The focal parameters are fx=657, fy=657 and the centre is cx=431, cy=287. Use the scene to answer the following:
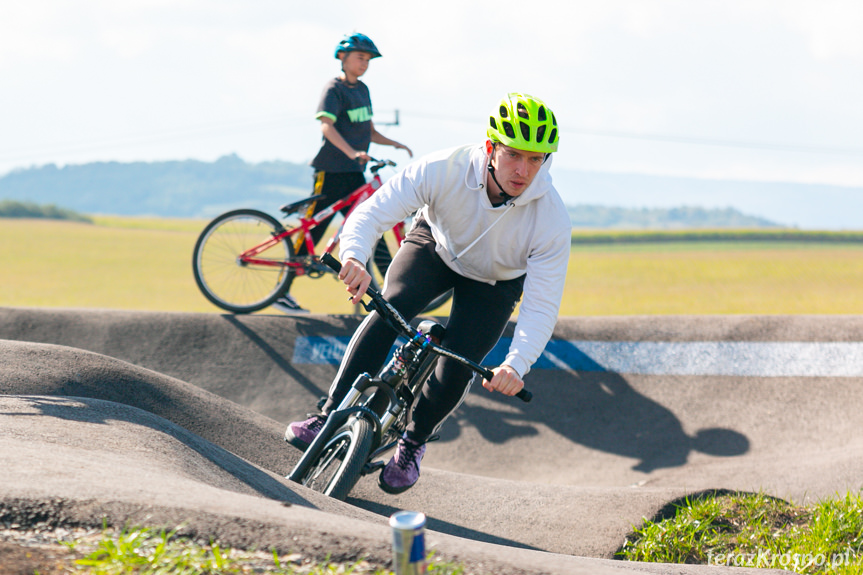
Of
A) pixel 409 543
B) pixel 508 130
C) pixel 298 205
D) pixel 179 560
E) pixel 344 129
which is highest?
pixel 344 129

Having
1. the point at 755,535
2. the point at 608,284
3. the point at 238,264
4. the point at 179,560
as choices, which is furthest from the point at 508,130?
the point at 608,284

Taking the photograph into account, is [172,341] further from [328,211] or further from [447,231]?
[447,231]

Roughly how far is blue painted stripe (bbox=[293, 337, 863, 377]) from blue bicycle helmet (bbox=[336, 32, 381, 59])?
9.29 feet

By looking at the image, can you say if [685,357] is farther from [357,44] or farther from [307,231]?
[357,44]

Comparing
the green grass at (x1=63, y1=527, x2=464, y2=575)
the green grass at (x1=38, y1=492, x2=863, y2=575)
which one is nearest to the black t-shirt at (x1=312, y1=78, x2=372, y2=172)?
the green grass at (x1=38, y1=492, x2=863, y2=575)

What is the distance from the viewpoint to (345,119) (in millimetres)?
6496

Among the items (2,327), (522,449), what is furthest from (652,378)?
(2,327)

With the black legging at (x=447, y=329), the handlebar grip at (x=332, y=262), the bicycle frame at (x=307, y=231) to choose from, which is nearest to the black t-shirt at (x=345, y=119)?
the bicycle frame at (x=307, y=231)

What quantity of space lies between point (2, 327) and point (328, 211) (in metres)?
3.67

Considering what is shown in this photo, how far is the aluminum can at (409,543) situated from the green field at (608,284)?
7.54 metres

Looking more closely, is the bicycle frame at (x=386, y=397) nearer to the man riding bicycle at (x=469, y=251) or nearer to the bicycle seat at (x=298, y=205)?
the man riding bicycle at (x=469, y=251)

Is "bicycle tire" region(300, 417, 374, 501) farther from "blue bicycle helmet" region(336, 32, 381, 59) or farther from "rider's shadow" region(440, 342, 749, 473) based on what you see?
"blue bicycle helmet" region(336, 32, 381, 59)

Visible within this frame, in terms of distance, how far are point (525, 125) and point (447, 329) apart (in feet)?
4.00

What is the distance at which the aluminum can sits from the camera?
1.58m
